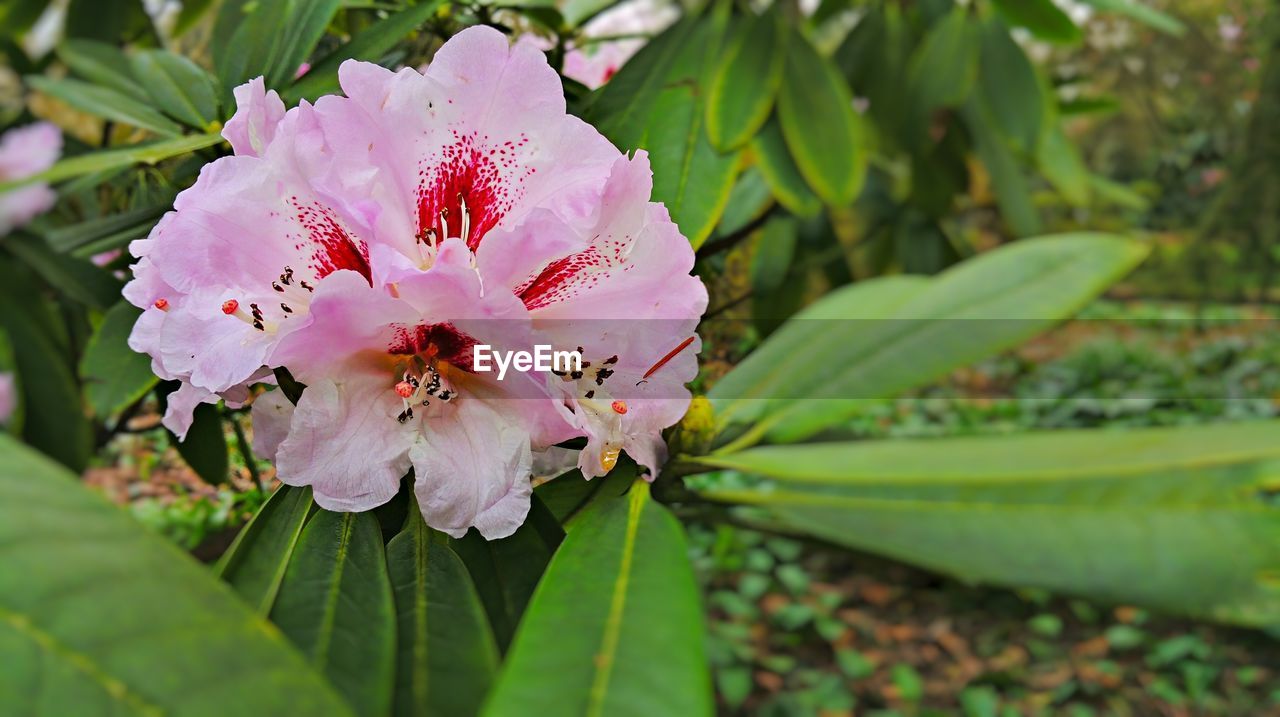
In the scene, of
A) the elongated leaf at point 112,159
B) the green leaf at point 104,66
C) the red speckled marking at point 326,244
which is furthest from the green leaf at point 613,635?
the green leaf at point 104,66

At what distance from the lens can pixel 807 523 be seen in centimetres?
29

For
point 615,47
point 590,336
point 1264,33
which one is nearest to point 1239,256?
point 1264,33

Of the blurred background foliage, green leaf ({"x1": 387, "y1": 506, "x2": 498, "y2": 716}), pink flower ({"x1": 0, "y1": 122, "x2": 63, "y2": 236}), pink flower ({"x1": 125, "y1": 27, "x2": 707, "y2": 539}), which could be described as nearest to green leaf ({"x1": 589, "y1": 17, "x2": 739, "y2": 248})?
the blurred background foliage

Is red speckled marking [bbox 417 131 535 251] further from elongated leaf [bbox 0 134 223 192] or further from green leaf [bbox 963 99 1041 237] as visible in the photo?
green leaf [bbox 963 99 1041 237]

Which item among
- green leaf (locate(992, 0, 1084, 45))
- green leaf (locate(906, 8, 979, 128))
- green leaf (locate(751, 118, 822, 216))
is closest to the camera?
green leaf (locate(751, 118, 822, 216))

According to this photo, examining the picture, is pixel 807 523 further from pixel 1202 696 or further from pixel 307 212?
pixel 1202 696

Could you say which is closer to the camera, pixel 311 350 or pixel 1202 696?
pixel 311 350

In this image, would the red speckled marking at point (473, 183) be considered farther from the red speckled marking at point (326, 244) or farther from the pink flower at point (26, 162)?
the pink flower at point (26, 162)

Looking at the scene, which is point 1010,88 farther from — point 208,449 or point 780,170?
point 208,449

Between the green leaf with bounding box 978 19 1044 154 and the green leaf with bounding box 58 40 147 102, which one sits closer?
the green leaf with bounding box 58 40 147 102

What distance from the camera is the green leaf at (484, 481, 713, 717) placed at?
0.26 m

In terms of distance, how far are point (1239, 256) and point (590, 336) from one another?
5389 millimetres

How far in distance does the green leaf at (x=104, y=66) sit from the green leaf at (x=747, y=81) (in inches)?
16.7

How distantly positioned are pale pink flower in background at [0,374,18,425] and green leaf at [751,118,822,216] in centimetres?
77
